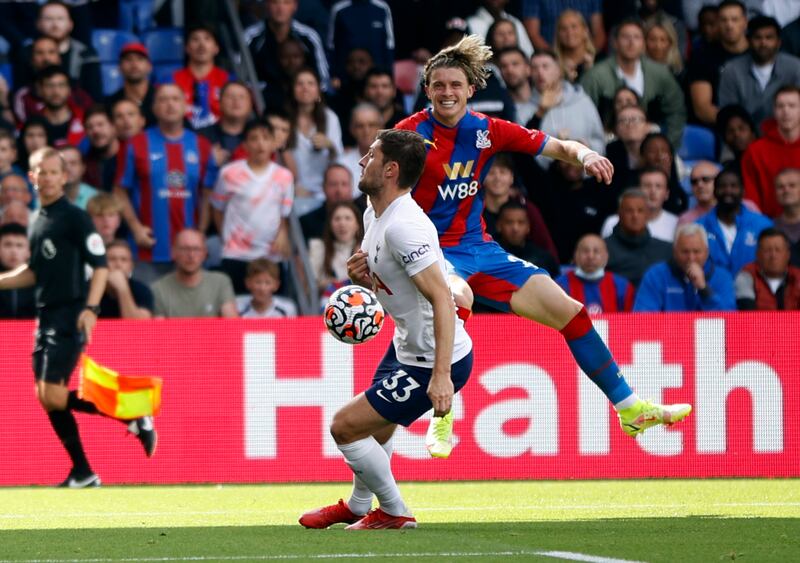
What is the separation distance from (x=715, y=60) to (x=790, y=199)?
224cm

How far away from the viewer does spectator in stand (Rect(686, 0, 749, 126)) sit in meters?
15.0

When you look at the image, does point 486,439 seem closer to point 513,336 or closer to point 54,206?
point 513,336

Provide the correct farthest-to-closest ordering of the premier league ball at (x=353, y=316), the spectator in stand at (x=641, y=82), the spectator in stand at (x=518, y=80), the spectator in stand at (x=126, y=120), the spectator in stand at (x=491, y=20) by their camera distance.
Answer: the spectator in stand at (x=491, y=20), the spectator in stand at (x=641, y=82), the spectator in stand at (x=518, y=80), the spectator in stand at (x=126, y=120), the premier league ball at (x=353, y=316)

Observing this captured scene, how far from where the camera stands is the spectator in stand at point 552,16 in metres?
15.7

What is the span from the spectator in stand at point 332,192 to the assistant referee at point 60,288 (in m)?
2.57

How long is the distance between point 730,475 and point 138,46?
6.79 metres

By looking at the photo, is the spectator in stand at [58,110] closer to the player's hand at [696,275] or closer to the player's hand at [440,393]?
the player's hand at [696,275]

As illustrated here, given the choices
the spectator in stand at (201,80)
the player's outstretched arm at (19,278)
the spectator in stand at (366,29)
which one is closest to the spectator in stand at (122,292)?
the player's outstretched arm at (19,278)

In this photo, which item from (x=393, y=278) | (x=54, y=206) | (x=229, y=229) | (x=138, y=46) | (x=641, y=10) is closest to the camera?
(x=393, y=278)

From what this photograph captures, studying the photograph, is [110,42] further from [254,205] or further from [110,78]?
[254,205]

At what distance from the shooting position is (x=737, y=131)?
47.4 ft

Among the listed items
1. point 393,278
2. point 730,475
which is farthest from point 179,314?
point 393,278

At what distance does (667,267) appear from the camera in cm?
1260

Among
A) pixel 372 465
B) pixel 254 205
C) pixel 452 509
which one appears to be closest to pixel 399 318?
pixel 372 465
